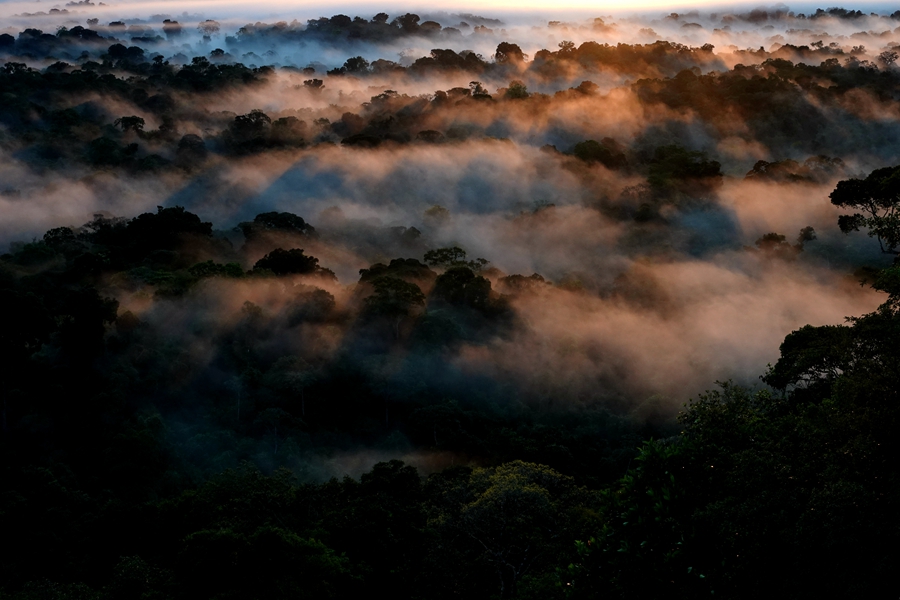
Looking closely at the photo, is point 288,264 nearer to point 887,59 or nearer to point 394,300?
point 394,300

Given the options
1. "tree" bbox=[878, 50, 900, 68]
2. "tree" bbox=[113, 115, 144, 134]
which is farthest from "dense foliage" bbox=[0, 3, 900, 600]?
"tree" bbox=[878, 50, 900, 68]

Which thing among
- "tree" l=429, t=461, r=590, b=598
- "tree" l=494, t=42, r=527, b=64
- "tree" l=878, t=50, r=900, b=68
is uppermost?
"tree" l=494, t=42, r=527, b=64

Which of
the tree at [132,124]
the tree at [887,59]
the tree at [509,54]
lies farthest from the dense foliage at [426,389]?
the tree at [509,54]

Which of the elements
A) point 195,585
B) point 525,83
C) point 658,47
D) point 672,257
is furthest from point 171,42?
point 195,585

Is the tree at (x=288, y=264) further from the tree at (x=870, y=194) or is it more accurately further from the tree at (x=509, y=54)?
the tree at (x=509, y=54)

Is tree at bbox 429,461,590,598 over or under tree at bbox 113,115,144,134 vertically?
under

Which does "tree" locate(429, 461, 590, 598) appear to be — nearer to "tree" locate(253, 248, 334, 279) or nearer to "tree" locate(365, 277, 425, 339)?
"tree" locate(365, 277, 425, 339)

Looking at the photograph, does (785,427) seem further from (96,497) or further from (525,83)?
(525,83)

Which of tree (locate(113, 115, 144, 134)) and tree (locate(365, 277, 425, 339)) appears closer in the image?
tree (locate(365, 277, 425, 339))

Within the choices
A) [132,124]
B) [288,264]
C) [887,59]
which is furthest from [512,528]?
[887,59]

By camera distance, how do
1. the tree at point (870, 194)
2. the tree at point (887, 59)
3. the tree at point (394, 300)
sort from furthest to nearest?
the tree at point (887, 59) < the tree at point (394, 300) < the tree at point (870, 194)

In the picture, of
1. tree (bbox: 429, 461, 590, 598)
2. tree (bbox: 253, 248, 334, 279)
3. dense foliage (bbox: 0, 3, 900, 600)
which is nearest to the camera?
dense foliage (bbox: 0, 3, 900, 600)
